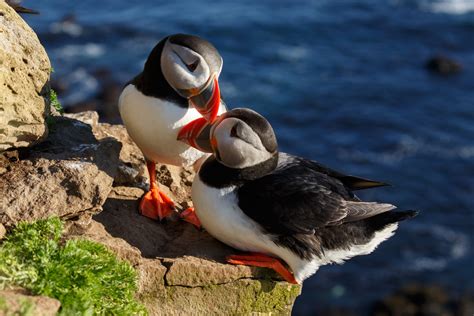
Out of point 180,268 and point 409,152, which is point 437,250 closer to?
point 409,152

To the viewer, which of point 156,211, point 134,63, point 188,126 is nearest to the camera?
point 188,126

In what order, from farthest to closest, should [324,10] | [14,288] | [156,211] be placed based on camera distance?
[324,10] < [156,211] < [14,288]

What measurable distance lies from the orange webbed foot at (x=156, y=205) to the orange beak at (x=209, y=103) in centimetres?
114

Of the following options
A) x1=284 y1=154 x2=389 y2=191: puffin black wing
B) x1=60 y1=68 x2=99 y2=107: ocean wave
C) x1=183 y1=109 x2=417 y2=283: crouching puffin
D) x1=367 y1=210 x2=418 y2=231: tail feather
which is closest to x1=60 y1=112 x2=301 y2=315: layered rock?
x1=183 y1=109 x2=417 y2=283: crouching puffin

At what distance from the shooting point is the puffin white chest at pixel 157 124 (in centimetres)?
701

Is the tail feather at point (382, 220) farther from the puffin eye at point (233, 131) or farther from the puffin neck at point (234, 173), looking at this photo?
the puffin eye at point (233, 131)

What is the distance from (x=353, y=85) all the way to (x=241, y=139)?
20542 millimetres

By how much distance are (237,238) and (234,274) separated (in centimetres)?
31

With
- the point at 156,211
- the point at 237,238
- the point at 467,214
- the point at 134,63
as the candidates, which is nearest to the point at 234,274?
the point at 237,238

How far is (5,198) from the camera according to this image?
6.46 metres

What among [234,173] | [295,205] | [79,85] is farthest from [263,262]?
[79,85]

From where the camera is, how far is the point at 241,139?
6.35 metres

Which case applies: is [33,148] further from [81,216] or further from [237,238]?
[237,238]

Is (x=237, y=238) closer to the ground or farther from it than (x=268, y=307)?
farther from it
